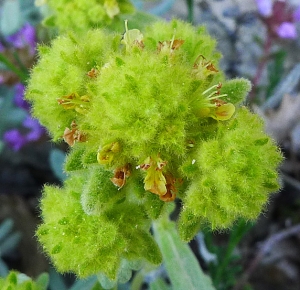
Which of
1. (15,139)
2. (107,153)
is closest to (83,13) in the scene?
(107,153)

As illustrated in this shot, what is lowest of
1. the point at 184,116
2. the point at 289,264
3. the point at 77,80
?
the point at 289,264

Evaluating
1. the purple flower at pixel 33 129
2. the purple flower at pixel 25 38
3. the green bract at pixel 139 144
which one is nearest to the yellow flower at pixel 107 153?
the green bract at pixel 139 144

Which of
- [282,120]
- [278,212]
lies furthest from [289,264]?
[282,120]

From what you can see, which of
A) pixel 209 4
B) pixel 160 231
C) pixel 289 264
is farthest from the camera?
pixel 209 4

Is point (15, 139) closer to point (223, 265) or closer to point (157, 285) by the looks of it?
point (157, 285)

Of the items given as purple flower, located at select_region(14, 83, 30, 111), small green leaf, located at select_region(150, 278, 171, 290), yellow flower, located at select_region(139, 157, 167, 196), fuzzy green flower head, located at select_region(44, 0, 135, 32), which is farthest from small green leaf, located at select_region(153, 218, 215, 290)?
purple flower, located at select_region(14, 83, 30, 111)

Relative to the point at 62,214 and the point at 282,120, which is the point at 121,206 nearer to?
the point at 62,214
